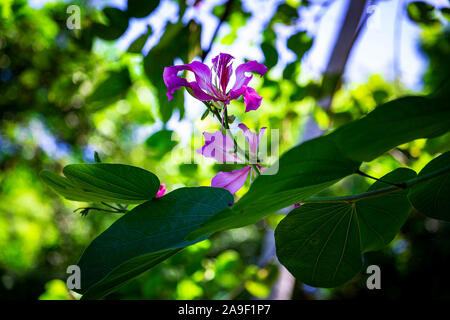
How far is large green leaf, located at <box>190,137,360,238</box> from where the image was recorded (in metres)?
0.30

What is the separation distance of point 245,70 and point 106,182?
219mm

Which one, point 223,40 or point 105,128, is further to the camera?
point 105,128

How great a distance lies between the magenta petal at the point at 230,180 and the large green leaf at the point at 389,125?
16cm

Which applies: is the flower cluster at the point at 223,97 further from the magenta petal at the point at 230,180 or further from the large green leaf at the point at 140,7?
the large green leaf at the point at 140,7

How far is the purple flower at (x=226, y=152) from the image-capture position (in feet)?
1.44

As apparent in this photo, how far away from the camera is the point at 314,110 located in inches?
51.7

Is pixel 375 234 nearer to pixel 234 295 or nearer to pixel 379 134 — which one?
pixel 379 134

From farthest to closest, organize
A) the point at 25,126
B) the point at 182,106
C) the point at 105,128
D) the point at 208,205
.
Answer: the point at 105,128
the point at 25,126
the point at 182,106
the point at 208,205

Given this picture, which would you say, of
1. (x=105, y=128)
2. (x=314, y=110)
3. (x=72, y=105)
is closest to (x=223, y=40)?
(x=314, y=110)

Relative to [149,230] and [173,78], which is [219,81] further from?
[149,230]

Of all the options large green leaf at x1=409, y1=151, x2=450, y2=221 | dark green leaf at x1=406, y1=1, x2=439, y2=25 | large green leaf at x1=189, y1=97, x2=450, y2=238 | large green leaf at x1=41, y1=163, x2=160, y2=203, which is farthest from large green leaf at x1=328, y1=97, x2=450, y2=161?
dark green leaf at x1=406, y1=1, x2=439, y2=25

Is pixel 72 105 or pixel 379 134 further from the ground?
pixel 72 105

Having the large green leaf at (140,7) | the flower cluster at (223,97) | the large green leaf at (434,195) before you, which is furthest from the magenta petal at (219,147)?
the large green leaf at (140,7)

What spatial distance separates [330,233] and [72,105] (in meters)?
3.67
